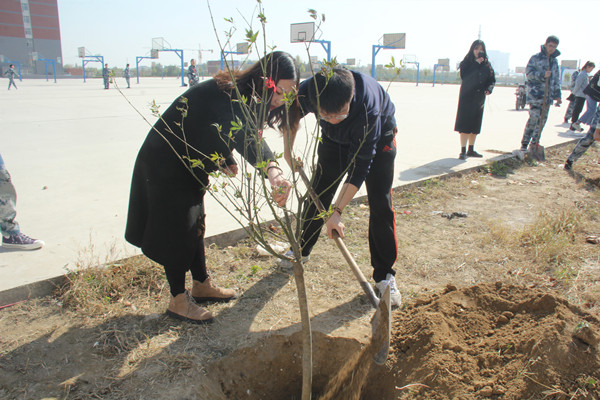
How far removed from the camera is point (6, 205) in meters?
3.23

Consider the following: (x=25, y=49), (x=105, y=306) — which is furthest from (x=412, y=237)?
(x=25, y=49)

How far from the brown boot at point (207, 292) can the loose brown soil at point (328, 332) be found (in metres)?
0.08

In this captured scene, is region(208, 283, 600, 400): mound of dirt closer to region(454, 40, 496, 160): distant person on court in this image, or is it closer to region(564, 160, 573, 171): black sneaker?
region(454, 40, 496, 160): distant person on court

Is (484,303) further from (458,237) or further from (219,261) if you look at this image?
(219,261)

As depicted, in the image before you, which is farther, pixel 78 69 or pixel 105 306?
pixel 78 69

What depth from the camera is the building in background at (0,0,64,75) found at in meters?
47.0

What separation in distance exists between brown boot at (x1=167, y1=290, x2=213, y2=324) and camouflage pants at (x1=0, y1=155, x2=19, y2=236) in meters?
1.55

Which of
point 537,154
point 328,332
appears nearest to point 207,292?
point 328,332

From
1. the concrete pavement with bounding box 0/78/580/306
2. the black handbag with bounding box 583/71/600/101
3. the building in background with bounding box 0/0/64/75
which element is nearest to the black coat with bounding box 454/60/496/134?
the concrete pavement with bounding box 0/78/580/306

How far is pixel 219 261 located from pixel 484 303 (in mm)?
1979

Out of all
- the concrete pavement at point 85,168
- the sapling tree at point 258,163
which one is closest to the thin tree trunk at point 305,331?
the sapling tree at point 258,163

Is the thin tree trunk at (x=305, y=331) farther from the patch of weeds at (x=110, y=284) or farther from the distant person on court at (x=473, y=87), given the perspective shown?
the distant person on court at (x=473, y=87)

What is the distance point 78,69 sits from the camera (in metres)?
49.7

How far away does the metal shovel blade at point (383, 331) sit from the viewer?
91.6 inches
